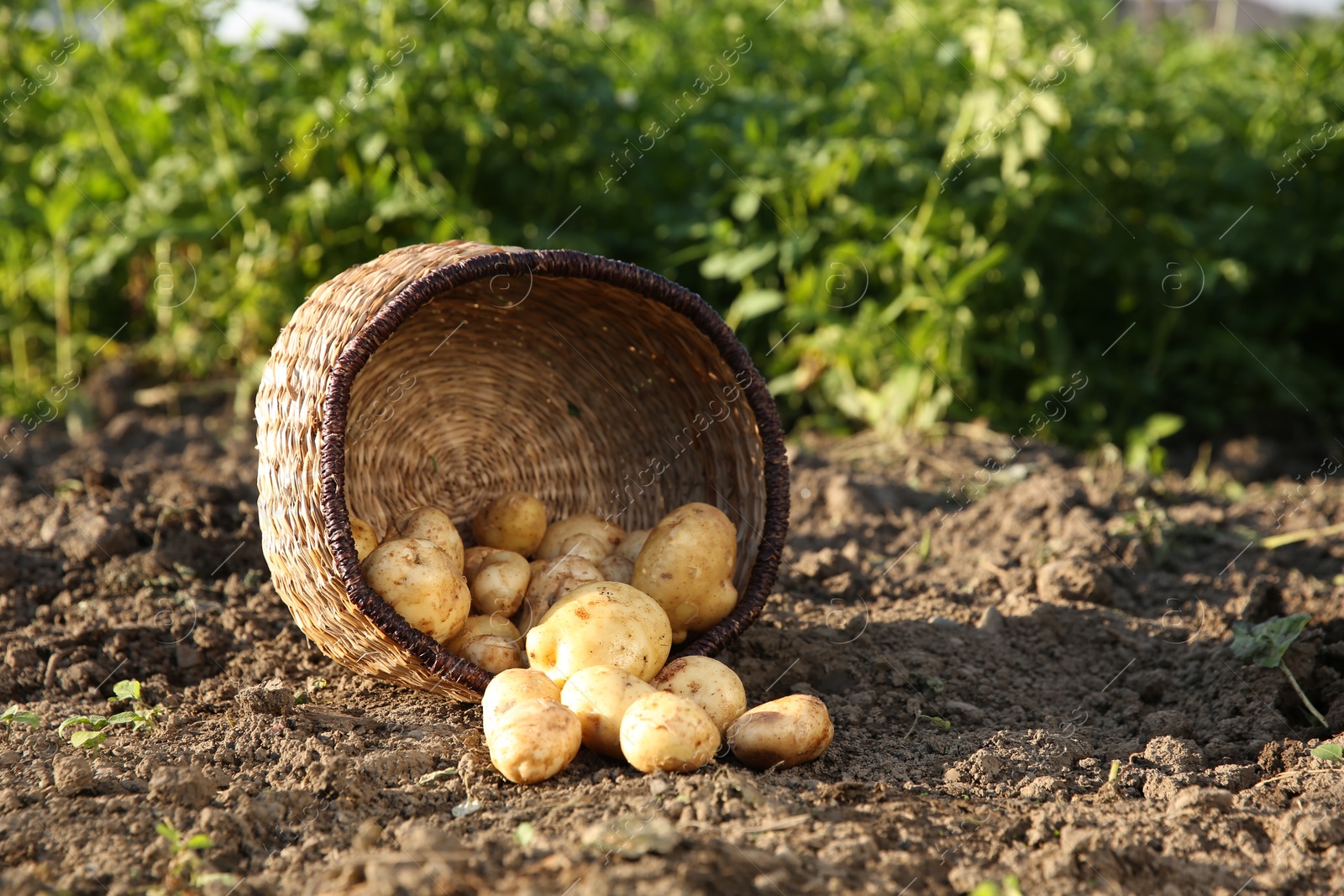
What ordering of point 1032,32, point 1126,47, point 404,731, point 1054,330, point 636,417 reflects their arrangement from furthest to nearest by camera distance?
1. point 1126,47
2. point 1054,330
3. point 1032,32
4. point 636,417
5. point 404,731

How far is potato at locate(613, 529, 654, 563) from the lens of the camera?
2.52 meters

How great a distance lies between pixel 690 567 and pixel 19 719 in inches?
52.7

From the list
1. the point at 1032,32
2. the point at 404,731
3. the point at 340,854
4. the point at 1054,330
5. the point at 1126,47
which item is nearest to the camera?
the point at 340,854

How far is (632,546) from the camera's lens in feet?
8.34

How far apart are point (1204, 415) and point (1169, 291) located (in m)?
0.52

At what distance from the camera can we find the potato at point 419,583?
2.07 metres

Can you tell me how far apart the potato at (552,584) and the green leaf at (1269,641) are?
1396mm

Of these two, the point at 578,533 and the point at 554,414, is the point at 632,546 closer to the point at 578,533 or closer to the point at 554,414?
the point at 578,533

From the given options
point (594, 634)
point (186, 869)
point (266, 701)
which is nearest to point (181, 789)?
point (186, 869)

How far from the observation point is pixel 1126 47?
5172 millimetres

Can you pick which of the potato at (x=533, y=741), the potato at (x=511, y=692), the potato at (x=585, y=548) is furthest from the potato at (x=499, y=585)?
the potato at (x=533, y=741)

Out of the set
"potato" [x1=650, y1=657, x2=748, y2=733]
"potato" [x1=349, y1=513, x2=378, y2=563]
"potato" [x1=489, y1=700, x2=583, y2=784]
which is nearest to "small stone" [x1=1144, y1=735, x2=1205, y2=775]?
"potato" [x1=650, y1=657, x2=748, y2=733]

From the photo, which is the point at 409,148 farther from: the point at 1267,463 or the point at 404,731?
the point at 1267,463

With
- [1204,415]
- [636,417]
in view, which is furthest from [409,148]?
[1204,415]
